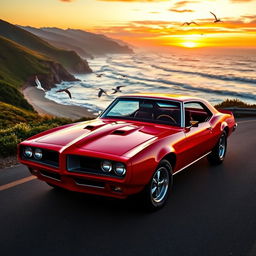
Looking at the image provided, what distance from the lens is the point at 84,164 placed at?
14.0ft

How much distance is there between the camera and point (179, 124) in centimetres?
552

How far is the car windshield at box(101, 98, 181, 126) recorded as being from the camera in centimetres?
568

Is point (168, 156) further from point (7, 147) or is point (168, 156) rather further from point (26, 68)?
point (26, 68)

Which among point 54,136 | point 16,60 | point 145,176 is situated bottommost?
point 16,60

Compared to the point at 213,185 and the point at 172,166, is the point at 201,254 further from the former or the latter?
the point at 213,185

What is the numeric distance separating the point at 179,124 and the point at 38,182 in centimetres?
253

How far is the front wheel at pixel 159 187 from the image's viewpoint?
442cm

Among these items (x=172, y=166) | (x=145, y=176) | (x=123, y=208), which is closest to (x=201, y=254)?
(x=145, y=176)

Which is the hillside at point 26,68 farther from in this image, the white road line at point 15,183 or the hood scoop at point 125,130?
the hood scoop at point 125,130

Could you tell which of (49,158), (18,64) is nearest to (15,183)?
(49,158)

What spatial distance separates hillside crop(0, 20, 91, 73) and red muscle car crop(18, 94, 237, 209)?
11619cm

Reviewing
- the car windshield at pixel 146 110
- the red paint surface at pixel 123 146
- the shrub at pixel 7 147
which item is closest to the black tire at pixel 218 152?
the red paint surface at pixel 123 146

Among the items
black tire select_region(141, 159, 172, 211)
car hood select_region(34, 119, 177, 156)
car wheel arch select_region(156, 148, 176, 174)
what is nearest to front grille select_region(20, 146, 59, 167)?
car hood select_region(34, 119, 177, 156)

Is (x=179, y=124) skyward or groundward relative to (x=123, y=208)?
skyward
